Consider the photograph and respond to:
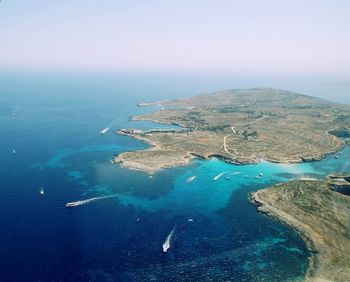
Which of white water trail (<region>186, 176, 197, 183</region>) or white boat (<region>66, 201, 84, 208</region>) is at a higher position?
white boat (<region>66, 201, 84, 208</region>)

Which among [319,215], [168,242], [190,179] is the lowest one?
[190,179]

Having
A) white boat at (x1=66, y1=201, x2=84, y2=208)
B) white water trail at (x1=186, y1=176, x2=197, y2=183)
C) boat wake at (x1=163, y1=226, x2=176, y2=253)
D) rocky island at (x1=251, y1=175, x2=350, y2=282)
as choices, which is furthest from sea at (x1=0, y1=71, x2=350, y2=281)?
rocky island at (x1=251, y1=175, x2=350, y2=282)

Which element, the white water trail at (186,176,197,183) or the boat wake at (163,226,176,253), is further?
the white water trail at (186,176,197,183)

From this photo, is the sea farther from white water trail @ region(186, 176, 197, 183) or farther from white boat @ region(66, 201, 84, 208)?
white boat @ region(66, 201, 84, 208)

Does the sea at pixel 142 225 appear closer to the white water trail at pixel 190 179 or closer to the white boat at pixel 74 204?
Answer: the white water trail at pixel 190 179

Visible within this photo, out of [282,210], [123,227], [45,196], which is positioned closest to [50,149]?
[45,196]

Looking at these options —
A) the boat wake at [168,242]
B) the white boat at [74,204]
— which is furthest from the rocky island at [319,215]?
the white boat at [74,204]

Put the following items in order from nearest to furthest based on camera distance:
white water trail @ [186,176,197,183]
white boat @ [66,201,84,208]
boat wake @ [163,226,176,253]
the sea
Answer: the sea → boat wake @ [163,226,176,253] → white boat @ [66,201,84,208] → white water trail @ [186,176,197,183]

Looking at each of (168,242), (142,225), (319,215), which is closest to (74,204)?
(142,225)

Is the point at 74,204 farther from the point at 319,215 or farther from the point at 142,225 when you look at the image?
the point at 319,215
